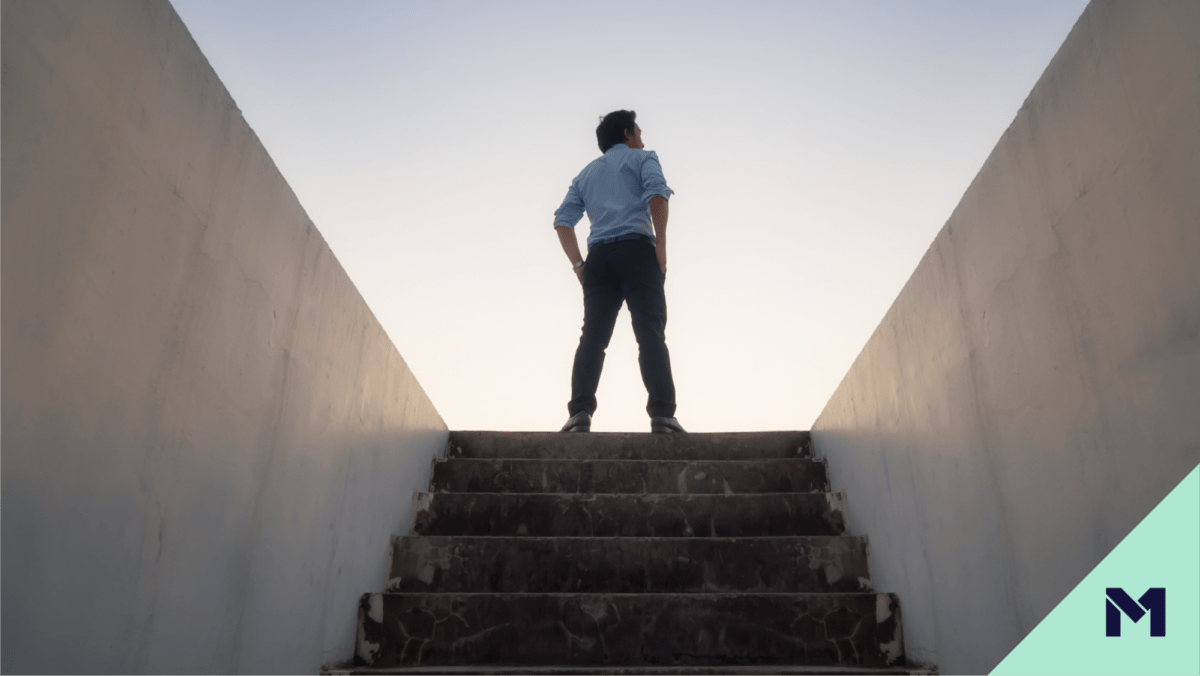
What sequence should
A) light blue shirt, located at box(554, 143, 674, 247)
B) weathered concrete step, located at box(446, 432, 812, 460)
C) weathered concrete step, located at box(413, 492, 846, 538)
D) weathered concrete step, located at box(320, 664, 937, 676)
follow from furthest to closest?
light blue shirt, located at box(554, 143, 674, 247), weathered concrete step, located at box(446, 432, 812, 460), weathered concrete step, located at box(413, 492, 846, 538), weathered concrete step, located at box(320, 664, 937, 676)

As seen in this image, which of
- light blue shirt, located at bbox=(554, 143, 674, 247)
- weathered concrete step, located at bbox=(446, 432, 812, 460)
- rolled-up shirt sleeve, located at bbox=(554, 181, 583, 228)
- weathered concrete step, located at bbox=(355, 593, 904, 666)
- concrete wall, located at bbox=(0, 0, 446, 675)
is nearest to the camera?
concrete wall, located at bbox=(0, 0, 446, 675)

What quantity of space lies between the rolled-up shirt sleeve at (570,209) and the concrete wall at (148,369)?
175cm

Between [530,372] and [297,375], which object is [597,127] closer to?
[297,375]

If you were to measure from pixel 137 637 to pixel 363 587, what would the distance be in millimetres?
961

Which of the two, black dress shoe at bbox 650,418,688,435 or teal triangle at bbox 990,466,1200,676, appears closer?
teal triangle at bbox 990,466,1200,676

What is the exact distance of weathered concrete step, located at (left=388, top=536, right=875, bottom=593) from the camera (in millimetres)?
1961

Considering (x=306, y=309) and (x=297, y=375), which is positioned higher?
(x=306, y=309)

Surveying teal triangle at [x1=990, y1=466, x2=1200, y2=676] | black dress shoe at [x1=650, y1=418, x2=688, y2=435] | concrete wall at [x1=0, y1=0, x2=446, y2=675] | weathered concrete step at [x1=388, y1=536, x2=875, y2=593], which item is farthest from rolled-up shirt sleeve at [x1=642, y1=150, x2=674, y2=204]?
teal triangle at [x1=990, y1=466, x2=1200, y2=676]

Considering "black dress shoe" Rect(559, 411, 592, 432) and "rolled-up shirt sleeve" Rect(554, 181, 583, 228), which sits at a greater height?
"rolled-up shirt sleeve" Rect(554, 181, 583, 228)

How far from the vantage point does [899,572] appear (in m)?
1.74

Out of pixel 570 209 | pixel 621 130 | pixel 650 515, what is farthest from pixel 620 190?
pixel 650 515

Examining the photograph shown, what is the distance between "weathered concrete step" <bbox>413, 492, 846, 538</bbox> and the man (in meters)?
0.54

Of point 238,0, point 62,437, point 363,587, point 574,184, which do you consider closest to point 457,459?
point 363,587

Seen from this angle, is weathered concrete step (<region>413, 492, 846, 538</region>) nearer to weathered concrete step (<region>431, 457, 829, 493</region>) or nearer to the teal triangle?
weathered concrete step (<region>431, 457, 829, 493</region>)
